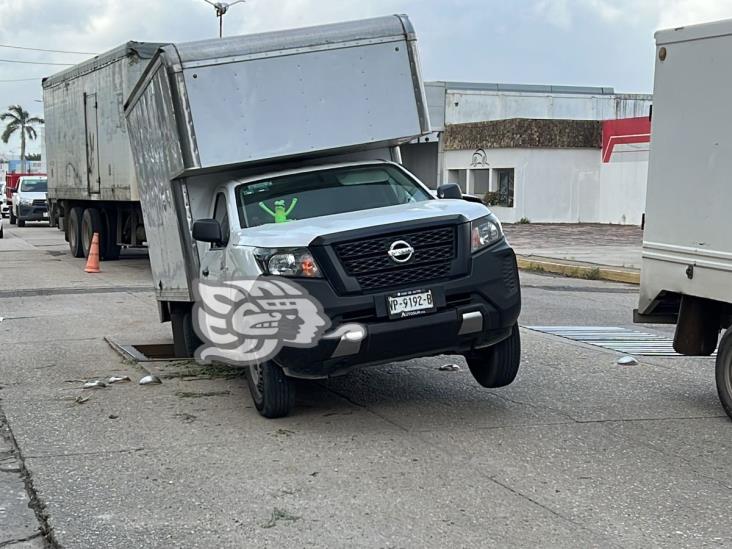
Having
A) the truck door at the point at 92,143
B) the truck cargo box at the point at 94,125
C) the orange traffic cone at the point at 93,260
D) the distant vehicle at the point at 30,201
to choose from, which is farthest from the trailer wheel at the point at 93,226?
the distant vehicle at the point at 30,201

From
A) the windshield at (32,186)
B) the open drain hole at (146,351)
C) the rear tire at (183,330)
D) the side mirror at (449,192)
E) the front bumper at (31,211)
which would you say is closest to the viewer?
A: the side mirror at (449,192)

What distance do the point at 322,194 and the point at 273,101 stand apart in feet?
3.07

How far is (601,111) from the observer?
4897 centimetres

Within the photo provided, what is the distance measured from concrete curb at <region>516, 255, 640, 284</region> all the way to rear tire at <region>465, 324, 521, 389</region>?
10.5 m

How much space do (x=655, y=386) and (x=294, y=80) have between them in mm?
3909

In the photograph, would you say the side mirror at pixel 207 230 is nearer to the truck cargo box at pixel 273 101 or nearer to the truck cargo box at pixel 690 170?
the truck cargo box at pixel 273 101

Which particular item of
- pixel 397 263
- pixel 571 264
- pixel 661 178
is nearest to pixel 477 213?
pixel 397 263

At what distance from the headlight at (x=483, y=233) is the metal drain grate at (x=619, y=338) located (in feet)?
11.3

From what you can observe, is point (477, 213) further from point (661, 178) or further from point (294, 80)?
point (294, 80)

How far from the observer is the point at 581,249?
2297 cm

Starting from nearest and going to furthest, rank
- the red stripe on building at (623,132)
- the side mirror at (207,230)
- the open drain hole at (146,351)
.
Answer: the side mirror at (207,230) → the open drain hole at (146,351) → the red stripe on building at (623,132)

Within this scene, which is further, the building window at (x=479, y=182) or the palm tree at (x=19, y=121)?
A: the palm tree at (x=19, y=121)

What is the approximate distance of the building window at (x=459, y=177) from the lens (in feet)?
122

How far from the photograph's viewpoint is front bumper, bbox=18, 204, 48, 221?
4066 centimetres
